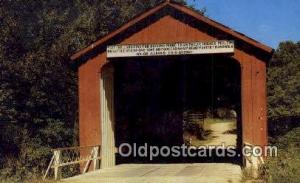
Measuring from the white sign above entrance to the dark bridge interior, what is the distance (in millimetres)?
2604

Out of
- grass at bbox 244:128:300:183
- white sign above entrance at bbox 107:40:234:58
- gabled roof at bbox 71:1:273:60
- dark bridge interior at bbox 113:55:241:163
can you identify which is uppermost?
gabled roof at bbox 71:1:273:60

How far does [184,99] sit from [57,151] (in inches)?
551

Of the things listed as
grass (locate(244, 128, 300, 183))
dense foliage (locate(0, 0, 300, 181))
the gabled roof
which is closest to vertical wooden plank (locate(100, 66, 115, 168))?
the gabled roof

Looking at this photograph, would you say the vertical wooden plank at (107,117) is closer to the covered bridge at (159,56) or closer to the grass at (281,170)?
the covered bridge at (159,56)

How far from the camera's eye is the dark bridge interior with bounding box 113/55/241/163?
76.1 feet

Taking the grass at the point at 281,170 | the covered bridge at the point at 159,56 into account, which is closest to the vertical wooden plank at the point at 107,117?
the covered bridge at the point at 159,56

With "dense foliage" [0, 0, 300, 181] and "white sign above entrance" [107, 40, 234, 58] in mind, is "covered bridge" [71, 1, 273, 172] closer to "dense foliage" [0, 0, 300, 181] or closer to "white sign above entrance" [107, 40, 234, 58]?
"white sign above entrance" [107, 40, 234, 58]

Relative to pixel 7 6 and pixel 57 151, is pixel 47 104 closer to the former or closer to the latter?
pixel 7 6

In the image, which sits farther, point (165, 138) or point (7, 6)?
point (7, 6)

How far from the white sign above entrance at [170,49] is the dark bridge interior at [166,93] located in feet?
8.54

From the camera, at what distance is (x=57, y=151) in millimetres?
14875

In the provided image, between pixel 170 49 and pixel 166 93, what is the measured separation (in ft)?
28.3

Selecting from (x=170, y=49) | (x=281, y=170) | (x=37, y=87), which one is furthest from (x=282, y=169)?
Result: (x=37, y=87)

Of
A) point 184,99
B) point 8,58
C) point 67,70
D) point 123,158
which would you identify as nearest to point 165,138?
point 184,99
